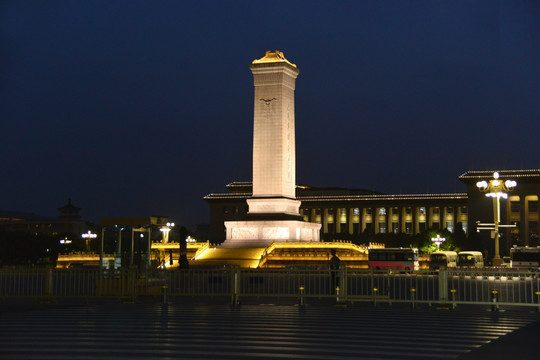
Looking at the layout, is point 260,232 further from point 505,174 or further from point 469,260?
point 505,174

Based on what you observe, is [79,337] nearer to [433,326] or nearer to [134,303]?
[433,326]

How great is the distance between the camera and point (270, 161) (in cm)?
6831

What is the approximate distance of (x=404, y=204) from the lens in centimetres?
12800

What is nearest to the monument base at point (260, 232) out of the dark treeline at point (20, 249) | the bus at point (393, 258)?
the bus at point (393, 258)

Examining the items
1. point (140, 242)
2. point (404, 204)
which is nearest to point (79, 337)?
point (140, 242)

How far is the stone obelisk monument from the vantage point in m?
67.4

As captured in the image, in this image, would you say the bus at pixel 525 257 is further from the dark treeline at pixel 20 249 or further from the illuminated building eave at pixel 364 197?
the illuminated building eave at pixel 364 197

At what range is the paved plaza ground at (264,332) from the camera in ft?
41.1

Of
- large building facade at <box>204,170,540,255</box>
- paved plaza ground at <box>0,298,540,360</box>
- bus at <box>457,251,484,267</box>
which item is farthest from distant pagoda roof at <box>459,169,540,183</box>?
paved plaza ground at <box>0,298,540,360</box>

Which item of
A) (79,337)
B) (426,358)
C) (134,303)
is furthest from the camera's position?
(134,303)

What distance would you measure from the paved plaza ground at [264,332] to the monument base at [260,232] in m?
44.2

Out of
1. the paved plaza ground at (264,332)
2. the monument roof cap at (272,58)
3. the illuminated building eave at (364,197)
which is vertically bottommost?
the paved plaza ground at (264,332)

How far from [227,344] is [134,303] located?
1050cm

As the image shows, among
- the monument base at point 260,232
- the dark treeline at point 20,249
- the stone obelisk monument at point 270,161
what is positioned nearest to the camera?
the monument base at point 260,232
